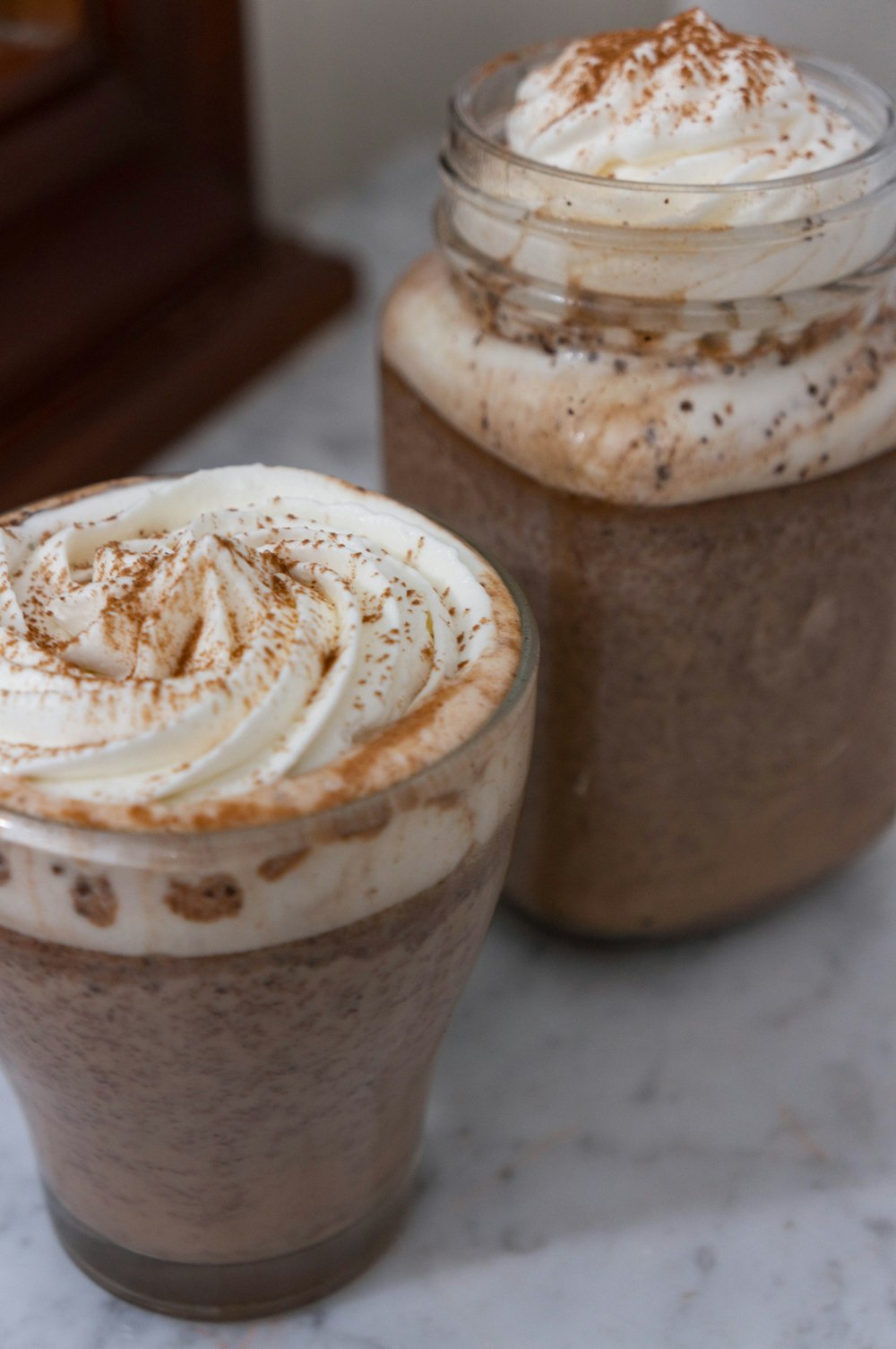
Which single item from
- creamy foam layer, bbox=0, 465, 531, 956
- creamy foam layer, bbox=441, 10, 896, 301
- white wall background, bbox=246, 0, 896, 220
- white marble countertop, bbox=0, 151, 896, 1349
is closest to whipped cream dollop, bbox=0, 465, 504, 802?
creamy foam layer, bbox=0, 465, 531, 956

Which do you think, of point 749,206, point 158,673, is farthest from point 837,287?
point 158,673

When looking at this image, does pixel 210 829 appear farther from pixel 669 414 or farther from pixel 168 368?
pixel 168 368

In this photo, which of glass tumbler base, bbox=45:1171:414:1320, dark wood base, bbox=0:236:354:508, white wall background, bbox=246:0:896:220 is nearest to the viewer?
glass tumbler base, bbox=45:1171:414:1320

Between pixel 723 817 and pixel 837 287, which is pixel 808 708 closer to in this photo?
pixel 723 817

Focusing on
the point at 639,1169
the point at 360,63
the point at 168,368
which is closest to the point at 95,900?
the point at 639,1169

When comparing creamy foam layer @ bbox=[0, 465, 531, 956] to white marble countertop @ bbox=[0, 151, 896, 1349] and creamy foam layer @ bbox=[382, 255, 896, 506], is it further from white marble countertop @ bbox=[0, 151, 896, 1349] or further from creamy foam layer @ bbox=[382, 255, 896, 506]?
white marble countertop @ bbox=[0, 151, 896, 1349]
